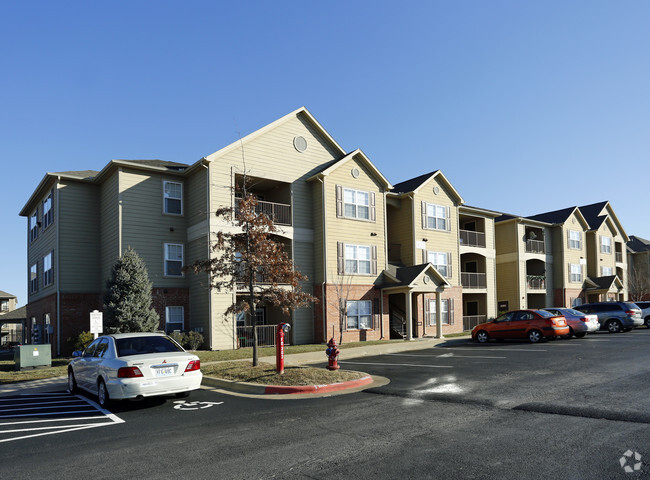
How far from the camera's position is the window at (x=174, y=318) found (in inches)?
964

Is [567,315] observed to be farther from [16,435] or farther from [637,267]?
[637,267]

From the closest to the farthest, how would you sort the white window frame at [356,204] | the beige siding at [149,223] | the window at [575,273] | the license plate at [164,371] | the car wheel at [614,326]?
the license plate at [164,371] → the beige siding at [149,223] → the white window frame at [356,204] → the car wheel at [614,326] → the window at [575,273]

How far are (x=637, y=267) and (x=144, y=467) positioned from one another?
6553cm

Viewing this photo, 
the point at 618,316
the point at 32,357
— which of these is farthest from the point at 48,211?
the point at 618,316

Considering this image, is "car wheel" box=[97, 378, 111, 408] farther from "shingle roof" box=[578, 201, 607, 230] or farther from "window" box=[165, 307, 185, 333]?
"shingle roof" box=[578, 201, 607, 230]

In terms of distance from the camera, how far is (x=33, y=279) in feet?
104

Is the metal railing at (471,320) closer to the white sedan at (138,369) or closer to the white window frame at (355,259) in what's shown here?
the white window frame at (355,259)

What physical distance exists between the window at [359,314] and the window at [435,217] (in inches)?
266

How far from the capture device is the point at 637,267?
6003 centimetres

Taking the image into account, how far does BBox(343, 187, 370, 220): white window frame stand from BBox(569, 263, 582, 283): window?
2376cm

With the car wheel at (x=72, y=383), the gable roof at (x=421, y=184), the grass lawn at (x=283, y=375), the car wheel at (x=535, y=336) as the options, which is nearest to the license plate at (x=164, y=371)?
the grass lawn at (x=283, y=375)

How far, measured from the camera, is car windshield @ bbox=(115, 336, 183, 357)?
11211 millimetres

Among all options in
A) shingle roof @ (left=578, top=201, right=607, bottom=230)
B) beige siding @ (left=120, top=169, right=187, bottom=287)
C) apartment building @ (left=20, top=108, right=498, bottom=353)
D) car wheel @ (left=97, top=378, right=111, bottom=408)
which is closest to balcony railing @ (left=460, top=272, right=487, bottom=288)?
apartment building @ (left=20, top=108, right=498, bottom=353)

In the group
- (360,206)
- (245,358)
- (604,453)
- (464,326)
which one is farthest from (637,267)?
(604,453)
